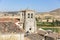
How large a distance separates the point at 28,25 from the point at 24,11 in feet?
7.78

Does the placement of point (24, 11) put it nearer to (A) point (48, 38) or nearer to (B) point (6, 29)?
Answer: (A) point (48, 38)

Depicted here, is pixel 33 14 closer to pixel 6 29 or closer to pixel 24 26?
pixel 24 26

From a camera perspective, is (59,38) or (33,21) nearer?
(59,38)

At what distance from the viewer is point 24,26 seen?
30.9 meters

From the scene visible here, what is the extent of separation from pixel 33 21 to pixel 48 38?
11103 millimetres

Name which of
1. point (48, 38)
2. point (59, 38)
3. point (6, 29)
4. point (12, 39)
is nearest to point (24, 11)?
point (48, 38)

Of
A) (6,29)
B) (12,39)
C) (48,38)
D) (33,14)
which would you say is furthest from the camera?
(33,14)

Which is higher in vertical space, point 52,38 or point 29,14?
point 29,14

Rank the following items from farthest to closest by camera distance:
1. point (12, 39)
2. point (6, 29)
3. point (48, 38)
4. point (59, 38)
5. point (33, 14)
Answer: point (33, 14) → point (48, 38) → point (59, 38) → point (6, 29) → point (12, 39)

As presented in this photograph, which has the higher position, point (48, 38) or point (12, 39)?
point (12, 39)

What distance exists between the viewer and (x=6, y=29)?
15.4 meters

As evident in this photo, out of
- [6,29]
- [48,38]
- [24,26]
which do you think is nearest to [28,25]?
[24,26]

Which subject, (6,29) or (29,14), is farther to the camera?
(29,14)

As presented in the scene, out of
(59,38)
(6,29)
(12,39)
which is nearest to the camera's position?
(12,39)
